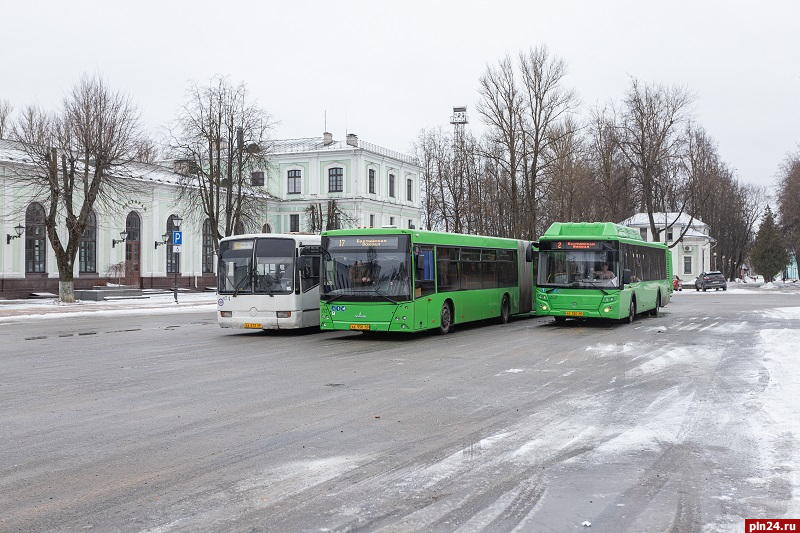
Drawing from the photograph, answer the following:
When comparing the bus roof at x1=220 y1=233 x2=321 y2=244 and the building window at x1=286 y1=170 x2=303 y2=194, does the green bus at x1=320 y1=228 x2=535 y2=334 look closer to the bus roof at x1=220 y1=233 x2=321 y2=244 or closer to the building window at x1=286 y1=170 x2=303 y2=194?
the bus roof at x1=220 y1=233 x2=321 y2=244

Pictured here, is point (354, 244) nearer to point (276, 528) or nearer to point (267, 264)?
point (267, 264)

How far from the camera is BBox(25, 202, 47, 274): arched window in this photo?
1842 inches

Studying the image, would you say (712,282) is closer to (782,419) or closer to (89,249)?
(89,249)

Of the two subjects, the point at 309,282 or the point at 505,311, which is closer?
the point at 309,282

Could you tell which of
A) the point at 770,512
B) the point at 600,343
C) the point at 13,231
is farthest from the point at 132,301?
the point at 770,512

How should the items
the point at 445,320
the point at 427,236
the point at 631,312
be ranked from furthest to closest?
the point at 631,312 → the point at 445,320 → the point at 427,236

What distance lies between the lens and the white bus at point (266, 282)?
70.3 feet

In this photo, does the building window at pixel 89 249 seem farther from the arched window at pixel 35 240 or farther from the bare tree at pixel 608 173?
the bare tree at pixel 608 173

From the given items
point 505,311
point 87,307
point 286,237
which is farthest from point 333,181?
point 286,237

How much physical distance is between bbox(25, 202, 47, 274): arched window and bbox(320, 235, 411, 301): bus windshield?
33014 mm

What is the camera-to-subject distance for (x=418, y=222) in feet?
281

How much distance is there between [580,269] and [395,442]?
52.7ft

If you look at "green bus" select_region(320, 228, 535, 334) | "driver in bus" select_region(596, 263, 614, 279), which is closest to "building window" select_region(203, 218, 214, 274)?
"green bus" select_region(320, 228, 535, 334)

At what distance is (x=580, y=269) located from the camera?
75.9ft
